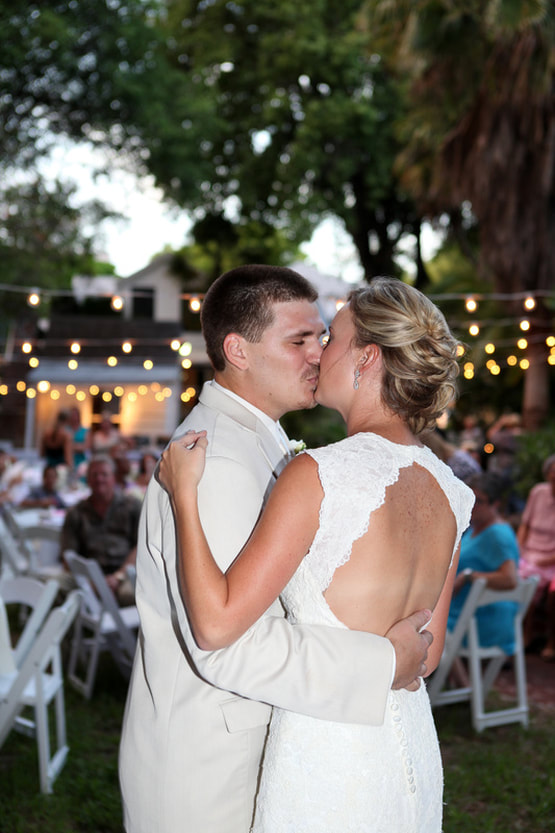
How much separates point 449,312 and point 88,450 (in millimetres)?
6812

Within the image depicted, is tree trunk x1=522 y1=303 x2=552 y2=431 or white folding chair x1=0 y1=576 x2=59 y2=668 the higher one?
tree trunk x1=522 y1=303 x2=552 y2=431

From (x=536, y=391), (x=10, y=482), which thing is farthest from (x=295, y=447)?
(x=536, y=391)

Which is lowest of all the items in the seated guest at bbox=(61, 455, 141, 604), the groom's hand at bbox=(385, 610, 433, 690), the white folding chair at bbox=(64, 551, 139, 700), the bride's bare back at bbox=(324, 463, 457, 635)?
the white folding chair at bbox=(64, 551, 139, 700)

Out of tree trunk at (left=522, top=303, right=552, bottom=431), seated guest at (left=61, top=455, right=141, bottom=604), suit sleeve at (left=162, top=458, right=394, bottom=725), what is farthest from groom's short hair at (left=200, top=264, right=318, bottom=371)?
tree trunk at (left=522, top=303, right=552, bottom=431)

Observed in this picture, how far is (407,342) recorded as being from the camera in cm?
194

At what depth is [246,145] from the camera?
22.4 metres

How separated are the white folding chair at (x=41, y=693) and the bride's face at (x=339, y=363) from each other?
9.40 ft

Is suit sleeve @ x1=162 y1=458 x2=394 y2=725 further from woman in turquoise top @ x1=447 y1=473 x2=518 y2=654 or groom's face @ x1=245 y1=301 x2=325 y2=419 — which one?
woman in turquoise top @ x1=447 y1=473 x2=518 y2=654

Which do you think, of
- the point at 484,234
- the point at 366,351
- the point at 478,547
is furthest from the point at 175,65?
the point at 366,351

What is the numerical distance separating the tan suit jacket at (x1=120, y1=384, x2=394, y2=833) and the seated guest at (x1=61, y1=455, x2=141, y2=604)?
567cm

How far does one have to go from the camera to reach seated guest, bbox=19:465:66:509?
1079 centimetres

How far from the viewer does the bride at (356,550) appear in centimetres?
180

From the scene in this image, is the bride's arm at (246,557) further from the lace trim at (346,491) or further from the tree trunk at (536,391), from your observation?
the tree trunk at (536,391)

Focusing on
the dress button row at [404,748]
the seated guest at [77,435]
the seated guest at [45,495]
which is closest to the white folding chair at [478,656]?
the dress button row at [404,748]
